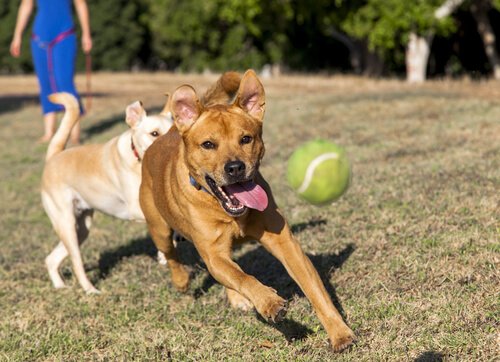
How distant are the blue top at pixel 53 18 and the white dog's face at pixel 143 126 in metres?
5.09

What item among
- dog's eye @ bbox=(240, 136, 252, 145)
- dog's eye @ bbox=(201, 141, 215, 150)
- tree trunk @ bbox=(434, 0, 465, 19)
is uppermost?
tree trunk @ bbox=(434, 0, 465, 19)

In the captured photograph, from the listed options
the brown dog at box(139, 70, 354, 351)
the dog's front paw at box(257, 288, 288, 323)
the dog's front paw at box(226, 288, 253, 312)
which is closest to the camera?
the dog's front paw at box(257, 288, 288, 323)

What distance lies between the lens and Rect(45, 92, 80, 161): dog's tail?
6586 millimetres

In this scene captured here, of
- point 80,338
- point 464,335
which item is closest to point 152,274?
point 80,338

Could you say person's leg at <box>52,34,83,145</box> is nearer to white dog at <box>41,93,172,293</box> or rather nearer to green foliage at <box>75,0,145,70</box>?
white dog at <box>41,93,172,293</box>

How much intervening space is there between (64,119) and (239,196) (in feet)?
9.17

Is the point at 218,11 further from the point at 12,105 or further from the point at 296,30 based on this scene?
the point at 12,105

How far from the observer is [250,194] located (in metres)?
4.32

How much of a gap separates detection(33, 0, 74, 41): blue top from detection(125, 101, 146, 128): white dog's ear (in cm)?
509

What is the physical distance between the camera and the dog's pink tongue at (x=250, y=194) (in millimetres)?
4258

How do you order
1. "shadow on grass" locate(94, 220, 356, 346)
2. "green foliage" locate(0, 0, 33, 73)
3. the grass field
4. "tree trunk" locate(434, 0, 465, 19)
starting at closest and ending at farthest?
1. the grass field
2. "shadow on grass" locate(94, 220, 356, 346)
3. "tree trunk" locate(434, 0, 465, 19)
4. "green foliage" locate(0, 0, 33, 73)

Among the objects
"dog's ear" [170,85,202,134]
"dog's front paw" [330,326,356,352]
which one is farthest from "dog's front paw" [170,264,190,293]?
"dog's front paw" [330,326,356,352]

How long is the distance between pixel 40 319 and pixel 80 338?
564 mm

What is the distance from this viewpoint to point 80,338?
4.83m
